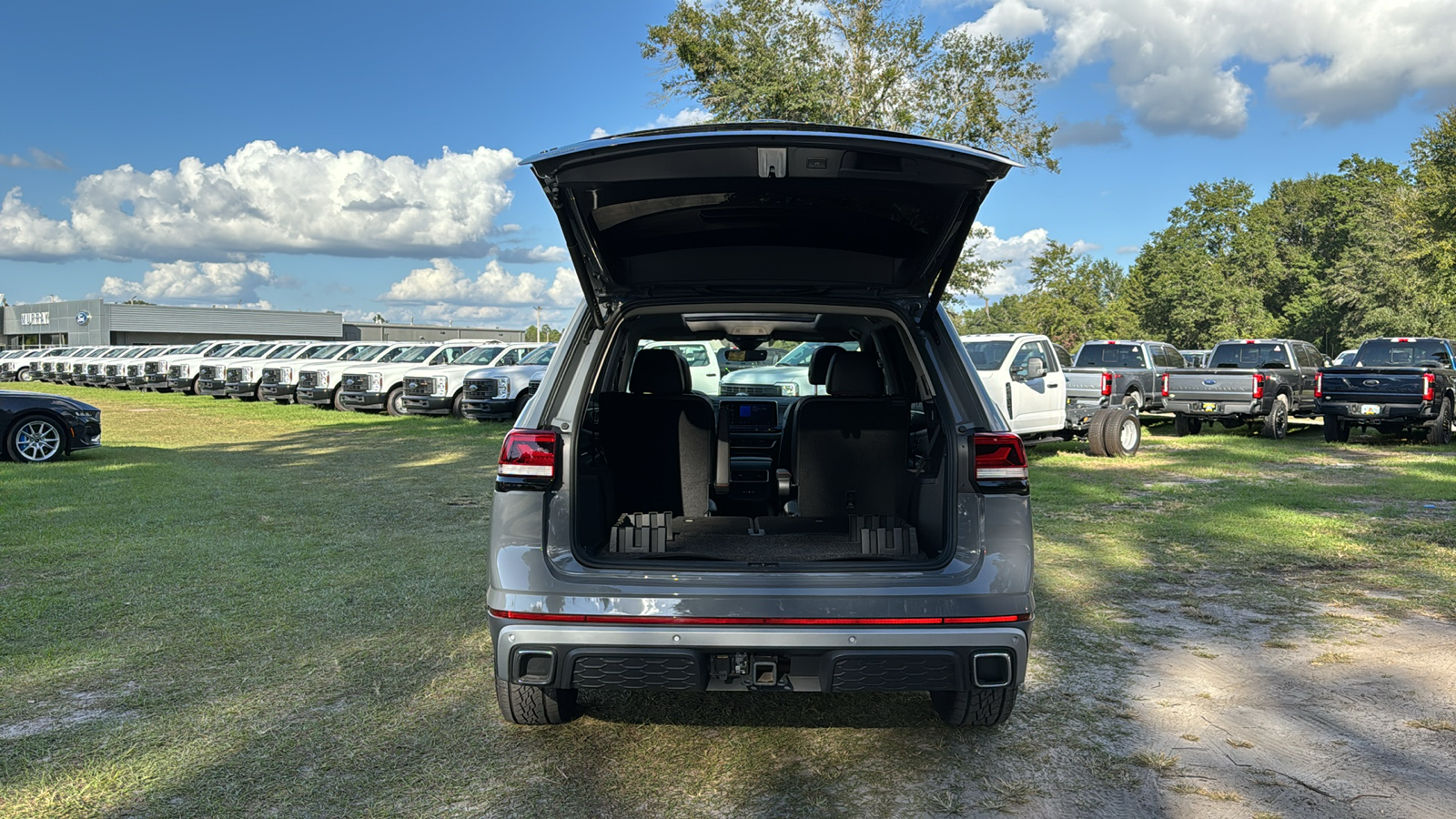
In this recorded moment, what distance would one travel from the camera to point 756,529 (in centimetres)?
471

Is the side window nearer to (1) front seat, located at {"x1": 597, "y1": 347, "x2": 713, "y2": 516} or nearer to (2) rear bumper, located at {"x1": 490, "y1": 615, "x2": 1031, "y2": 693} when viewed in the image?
(1) front seat, located at {"x1": 597, "y1": 347, "x2": 713, "y2": 516}

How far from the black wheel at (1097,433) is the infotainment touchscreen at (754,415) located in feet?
28.2

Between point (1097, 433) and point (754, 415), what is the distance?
879cm

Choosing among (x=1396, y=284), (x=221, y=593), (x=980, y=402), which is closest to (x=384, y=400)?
(x=221, y=593)

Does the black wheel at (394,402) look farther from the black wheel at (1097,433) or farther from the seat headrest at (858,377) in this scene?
the seat headrest at (858,377)

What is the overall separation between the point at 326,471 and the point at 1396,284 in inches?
2289

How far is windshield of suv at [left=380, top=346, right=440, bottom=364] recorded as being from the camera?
960 inches

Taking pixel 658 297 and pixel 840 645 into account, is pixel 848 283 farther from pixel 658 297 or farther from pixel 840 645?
pixel 840 645

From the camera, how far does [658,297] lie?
3922mm

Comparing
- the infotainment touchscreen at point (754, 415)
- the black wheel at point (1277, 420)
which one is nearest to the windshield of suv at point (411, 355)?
the black wheel at point (1277, 420)

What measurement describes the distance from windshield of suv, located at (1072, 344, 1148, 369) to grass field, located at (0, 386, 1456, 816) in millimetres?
9162

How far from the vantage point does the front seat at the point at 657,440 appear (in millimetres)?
4711

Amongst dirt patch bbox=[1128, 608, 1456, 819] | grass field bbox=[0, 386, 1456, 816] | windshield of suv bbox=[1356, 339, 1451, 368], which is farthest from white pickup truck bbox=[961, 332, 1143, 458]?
dirt patch bbox=[1128, 608, 1456, 819]

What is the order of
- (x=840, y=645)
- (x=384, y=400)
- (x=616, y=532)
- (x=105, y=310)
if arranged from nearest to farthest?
(x=840, y=645), (x=616, y=532), (x=384, y=400), (x=105, y=310)
